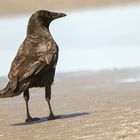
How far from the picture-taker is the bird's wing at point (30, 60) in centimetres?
1034

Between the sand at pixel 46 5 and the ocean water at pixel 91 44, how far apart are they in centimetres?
1081

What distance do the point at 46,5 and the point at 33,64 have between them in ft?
114

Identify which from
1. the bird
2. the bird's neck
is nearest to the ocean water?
the bird's neck

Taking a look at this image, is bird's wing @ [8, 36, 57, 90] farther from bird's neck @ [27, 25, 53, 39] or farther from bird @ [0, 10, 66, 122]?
bird's neck @ [27, 25, 53, 39]

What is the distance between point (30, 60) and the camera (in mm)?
10492

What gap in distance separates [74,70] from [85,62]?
1154 millimetres

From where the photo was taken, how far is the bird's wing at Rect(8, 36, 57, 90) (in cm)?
1034

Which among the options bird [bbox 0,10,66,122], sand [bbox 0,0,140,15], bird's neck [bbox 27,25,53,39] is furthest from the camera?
sand [bbox 0,0,140,15]

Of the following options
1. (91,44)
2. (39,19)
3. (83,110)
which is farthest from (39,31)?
(91,44)

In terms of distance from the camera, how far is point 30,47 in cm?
1076

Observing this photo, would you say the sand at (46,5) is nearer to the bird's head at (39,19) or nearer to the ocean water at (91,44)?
the ocean water at (91,44)

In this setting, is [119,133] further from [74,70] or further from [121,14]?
[121,14]

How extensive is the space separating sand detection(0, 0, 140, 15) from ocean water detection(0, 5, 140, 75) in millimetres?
10808

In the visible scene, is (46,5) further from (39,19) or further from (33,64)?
(33,64)
